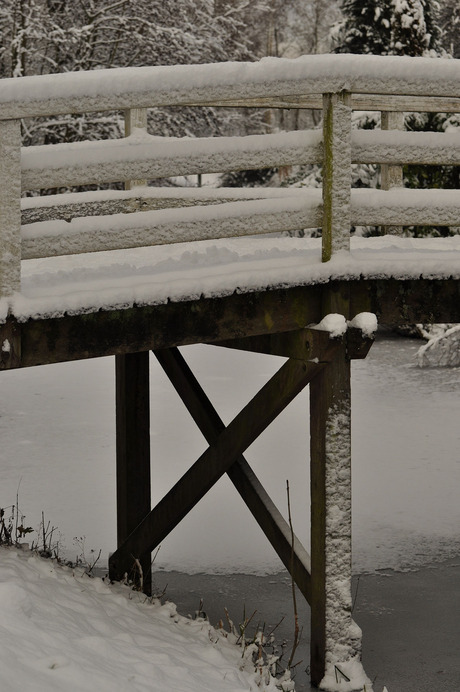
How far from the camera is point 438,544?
8680 millimetres

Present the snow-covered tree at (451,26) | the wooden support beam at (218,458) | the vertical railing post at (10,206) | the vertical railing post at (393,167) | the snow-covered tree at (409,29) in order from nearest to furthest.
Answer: the vertical railing post at (10,206) → the wooden support beam at (218,458) → the vertical railing post at (393,167) → the snow-covered tree at (409,29) → the snow-covered tree at (451,26)

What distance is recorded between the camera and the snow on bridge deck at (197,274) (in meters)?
4.80

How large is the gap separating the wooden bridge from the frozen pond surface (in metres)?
2.45

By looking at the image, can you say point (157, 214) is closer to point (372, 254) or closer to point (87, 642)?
point (372, 254)

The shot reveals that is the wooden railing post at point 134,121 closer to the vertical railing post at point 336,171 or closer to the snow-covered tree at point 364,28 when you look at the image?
the vertical railing post at point 336,171

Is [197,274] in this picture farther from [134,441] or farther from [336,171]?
[134,441]

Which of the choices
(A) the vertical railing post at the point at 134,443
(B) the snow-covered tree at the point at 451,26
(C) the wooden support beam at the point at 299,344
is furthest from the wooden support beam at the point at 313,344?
(B) the snow-covered tree at the point at 451,26

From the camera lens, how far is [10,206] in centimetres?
464

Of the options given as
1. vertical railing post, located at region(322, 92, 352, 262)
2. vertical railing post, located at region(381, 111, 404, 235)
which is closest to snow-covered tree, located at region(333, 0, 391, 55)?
vertical railing post, located at region(381, 111, 404, 235)

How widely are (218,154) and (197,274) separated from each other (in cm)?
50

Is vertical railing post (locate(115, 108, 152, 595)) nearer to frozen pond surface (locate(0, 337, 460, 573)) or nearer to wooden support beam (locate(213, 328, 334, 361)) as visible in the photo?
frozen pond surface (locate(0, 337, 460, 573))

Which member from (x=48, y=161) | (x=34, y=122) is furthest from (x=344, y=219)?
(x=34, y=122)

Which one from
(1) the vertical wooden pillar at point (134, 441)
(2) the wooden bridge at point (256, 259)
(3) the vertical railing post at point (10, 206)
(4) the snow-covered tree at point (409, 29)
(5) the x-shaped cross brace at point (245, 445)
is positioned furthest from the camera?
(4) the snow-covered tree at point (409, 29)

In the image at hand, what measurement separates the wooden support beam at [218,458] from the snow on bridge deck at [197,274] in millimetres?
482
